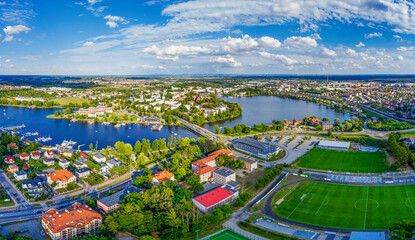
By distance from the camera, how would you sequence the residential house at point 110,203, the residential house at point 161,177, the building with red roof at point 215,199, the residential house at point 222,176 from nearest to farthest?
1. the residential house at point 110,203
2. the building with red roof at point 215,199
3. the residential house at point 161,177
4. the residential house at point 222,176

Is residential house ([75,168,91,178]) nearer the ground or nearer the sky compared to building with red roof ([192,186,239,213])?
nearer the sky

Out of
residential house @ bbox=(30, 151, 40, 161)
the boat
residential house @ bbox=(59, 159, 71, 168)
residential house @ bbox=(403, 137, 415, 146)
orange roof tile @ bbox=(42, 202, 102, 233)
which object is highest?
residential house @ bbox=(403, 137, 415, 146)

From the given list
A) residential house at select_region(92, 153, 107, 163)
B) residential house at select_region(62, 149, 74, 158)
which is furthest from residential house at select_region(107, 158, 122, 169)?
residential house at select_region(62, 149, 74, 158)

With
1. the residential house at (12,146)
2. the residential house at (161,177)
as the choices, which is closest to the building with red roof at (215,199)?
the residential house at (161,177)

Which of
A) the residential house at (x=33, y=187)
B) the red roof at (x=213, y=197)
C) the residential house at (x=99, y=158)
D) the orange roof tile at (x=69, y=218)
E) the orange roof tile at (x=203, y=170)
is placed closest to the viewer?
the orange roof tile at (x=69, y=218)

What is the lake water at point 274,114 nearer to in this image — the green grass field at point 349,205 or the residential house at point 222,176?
the residential house at point 222,176

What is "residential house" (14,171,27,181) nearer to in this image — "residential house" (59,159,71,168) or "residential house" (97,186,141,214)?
"residential house" (59,159,71,168)
